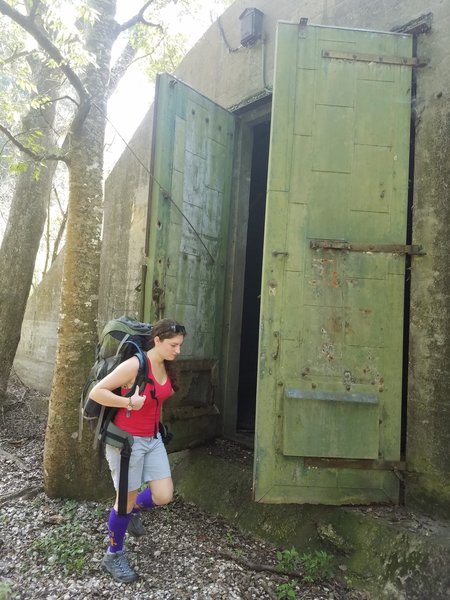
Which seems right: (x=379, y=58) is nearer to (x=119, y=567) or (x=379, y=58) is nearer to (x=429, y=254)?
(x=429, y=254)

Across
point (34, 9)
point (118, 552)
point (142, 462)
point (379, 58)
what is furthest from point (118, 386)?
point (34, 9)

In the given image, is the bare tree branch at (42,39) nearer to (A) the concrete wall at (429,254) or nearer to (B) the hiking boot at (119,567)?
(A) the concrete wall at (429,254)

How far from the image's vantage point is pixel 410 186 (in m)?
3.41

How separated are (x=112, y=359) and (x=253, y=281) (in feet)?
12.3

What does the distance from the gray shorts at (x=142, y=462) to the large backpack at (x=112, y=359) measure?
6.7 inches

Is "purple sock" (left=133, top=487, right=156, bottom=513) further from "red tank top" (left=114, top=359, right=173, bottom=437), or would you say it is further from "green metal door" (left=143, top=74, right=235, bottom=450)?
"green metal door" (left=143, top=74, right=235, bottom=450)

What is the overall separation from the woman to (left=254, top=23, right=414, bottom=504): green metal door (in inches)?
26.3

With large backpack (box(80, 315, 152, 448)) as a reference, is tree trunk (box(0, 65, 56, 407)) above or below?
above

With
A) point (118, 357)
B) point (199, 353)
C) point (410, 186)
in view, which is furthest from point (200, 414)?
point (410, 186)

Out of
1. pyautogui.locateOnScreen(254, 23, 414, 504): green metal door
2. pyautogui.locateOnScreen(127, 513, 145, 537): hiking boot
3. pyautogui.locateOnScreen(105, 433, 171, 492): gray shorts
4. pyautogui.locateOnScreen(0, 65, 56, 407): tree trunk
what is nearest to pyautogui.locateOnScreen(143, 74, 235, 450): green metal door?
pyautogui.locateOnScreen(127, 513, 145, 537): hiking boot

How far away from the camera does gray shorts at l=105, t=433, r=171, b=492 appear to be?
2.89m

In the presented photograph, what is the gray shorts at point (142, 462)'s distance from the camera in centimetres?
289

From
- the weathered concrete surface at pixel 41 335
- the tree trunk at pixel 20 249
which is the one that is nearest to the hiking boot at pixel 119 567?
the tree trunk at pixel 20 249

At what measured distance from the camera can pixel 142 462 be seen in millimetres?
2963
